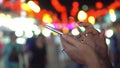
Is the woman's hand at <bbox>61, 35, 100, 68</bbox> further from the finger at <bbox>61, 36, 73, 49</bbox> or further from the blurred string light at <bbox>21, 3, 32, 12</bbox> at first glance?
the blurred string light at <bbox>21, 3, 32, 12</bbox>

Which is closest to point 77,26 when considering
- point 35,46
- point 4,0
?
point 35,46

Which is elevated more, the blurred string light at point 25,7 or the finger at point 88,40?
the finger at point 88,40

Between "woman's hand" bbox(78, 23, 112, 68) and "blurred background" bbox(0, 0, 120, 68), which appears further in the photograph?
"blurred background" bbox(0, 0, 120, 68)

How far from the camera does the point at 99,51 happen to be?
8.34ft

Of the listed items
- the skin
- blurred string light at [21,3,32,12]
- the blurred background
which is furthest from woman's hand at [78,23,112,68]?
blurred string light at [21,3,32,12]

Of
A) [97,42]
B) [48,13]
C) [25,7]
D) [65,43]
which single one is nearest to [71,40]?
[65,43]

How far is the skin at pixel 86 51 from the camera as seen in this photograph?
2.41m

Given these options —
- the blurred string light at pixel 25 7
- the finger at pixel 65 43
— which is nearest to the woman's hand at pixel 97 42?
the finger at pixel 65 43

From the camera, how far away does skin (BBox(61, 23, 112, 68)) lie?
7.91 ft

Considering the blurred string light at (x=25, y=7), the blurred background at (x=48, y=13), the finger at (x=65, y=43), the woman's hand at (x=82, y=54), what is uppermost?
the finger at (x=65, y=43)

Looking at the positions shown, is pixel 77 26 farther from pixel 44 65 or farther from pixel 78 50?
pixel 44 65

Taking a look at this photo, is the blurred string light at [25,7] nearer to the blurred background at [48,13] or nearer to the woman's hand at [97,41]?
the blurred background at [48,13]

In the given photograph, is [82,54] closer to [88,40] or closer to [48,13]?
[88,40]

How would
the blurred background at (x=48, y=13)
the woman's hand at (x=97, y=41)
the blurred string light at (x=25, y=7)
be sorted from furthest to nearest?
the blurred string light at (x=25, y=7) → the blurred background at (x=48, y=13) → the woman's hand at (x=97, y=41)
